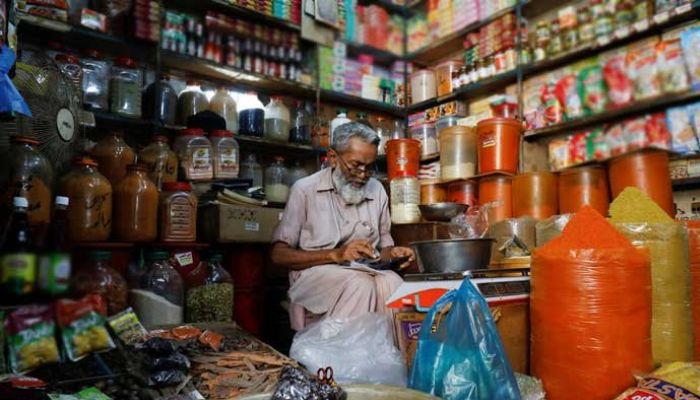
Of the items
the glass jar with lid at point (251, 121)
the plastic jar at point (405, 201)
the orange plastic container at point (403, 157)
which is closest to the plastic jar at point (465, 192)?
the orange plastic container at point (403, 157)

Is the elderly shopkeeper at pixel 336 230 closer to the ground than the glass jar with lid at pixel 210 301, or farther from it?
farther from it

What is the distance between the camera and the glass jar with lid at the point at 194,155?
2562 millimetres

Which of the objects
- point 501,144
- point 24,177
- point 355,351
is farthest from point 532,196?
point 24,177

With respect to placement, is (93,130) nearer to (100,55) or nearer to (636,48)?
(100,55)

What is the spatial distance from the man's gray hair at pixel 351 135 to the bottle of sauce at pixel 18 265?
1.64m

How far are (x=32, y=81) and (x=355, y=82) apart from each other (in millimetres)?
2454

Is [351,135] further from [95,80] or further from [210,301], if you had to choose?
[95,80]

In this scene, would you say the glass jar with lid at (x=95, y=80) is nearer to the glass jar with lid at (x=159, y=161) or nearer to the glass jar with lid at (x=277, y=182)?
the glass jar with lid at (x=159, y=161)

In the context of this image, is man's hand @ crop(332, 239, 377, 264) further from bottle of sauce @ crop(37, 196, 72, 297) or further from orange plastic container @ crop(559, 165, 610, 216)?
bottle of sauce @ crop(37, 196, 72, 297)

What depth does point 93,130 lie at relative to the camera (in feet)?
8.82

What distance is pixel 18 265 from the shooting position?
30 cm

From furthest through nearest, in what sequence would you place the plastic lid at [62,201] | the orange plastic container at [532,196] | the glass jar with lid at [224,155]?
the glass jar with lid at [224,155] < the orange plastic container at [532,196] < the plastic lid at [62,201]

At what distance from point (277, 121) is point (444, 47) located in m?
1.67

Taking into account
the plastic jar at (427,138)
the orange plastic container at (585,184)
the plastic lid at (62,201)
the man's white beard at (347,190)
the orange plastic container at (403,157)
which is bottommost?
the plastic lid at (62,201)
